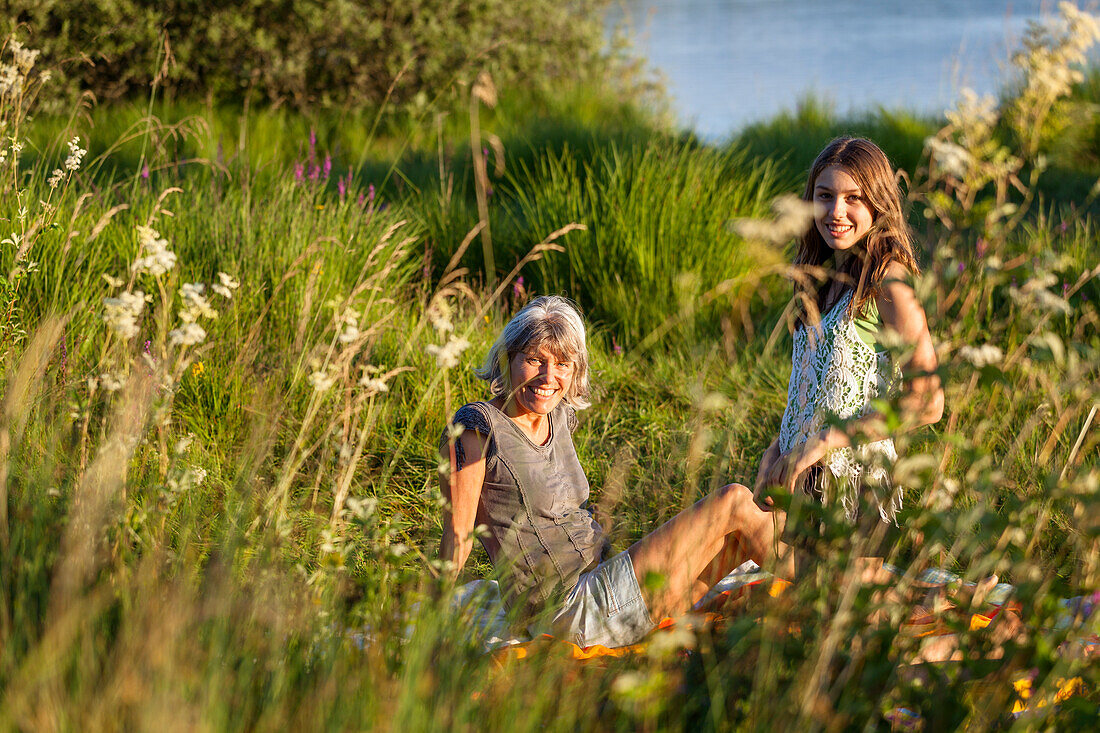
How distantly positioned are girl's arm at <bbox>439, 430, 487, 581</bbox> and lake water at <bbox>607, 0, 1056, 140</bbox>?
6.64 m

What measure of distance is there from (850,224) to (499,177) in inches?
176

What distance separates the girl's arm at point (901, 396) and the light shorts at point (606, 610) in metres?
0.48

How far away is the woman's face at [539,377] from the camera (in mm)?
2830

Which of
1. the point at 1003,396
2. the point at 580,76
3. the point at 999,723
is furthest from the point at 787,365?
the point at 580,76

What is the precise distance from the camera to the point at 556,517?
287cm

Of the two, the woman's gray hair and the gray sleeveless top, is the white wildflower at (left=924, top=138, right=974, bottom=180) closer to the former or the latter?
the woman's gray hair

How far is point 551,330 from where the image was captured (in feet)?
9.30

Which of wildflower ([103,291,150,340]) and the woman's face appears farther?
the woman's face

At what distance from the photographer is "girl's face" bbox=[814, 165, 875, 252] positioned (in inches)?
117

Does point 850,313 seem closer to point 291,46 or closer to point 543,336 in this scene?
point 543,336

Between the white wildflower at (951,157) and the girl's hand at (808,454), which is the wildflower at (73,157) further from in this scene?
the white wildflower at (951,157)

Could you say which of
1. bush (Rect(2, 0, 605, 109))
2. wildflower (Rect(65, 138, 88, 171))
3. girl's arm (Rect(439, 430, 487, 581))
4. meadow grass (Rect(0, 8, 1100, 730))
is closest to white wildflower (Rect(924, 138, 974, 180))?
meadow grass (Rect(0, 8, 1100, 730))

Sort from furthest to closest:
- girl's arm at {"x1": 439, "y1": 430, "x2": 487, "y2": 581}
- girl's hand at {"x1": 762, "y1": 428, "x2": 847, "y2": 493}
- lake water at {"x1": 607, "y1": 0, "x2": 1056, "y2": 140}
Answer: lake water at {"x1": 607, "y1": 0, "x2": 1056, "y2": 140}, girl's arm at {"x1": 439, "y1": 430, "x2": 487, "y2": 581}, girl's hand at {"x1": 762, "y1": 428, "x2": 847, "y2": 493}

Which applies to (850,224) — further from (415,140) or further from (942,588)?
(415,140)
